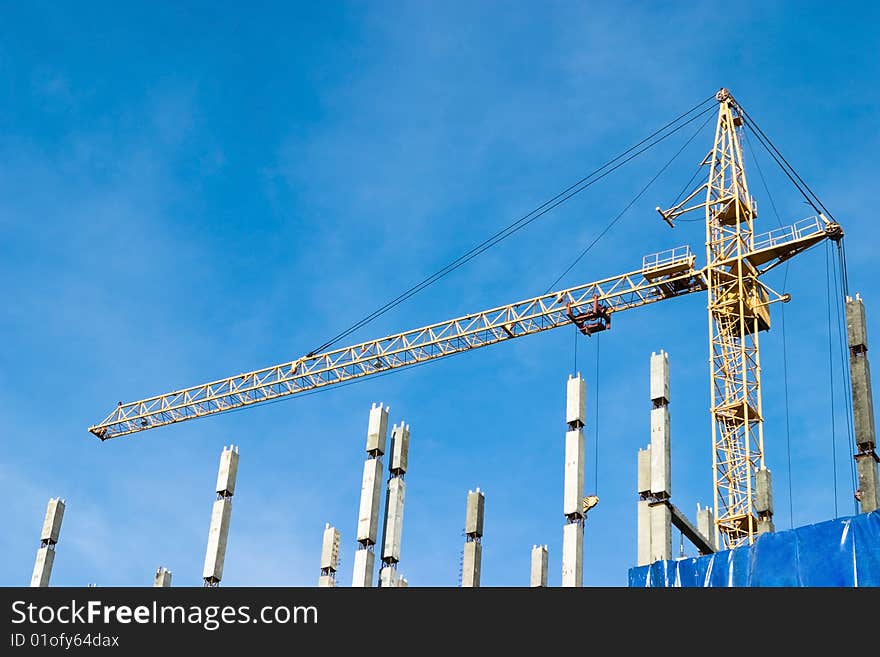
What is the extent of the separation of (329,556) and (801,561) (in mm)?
21750

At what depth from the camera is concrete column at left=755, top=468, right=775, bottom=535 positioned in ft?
137

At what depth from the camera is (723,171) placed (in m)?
61.7

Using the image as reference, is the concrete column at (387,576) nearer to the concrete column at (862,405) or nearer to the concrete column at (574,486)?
the concrete column at (574,486)

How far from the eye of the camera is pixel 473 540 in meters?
38.5

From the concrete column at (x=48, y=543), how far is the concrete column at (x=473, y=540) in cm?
1629

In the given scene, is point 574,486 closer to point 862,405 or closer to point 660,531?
point 660,531

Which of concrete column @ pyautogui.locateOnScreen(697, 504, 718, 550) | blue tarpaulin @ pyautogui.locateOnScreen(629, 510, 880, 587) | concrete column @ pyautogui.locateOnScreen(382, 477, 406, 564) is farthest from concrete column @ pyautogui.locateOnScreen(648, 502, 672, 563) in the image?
concrete column @ pyautogui.locateOnScreen(697, 504, 718, 550)

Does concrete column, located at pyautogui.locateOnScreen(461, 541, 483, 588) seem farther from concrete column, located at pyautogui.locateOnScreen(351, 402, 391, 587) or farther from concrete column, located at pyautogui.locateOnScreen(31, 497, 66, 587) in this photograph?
concrete column, located at pyautogui.locateOnScreen(31, 497, 66, 587)

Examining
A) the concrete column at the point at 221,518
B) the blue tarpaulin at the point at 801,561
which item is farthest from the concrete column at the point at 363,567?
the blue tarpaulin at the point at 801,561

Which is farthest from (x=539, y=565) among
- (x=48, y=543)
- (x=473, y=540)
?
(x=48, y=543)

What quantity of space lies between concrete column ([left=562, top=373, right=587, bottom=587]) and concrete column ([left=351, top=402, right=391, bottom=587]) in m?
6.62
